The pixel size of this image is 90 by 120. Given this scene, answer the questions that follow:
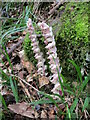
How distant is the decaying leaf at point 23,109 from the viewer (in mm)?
1430

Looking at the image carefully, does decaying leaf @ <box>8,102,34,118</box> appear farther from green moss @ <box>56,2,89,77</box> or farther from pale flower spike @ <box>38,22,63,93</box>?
green moss @ <box>56,2,89,77</box>

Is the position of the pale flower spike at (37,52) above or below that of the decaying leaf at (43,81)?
above

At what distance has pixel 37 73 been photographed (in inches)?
69.2

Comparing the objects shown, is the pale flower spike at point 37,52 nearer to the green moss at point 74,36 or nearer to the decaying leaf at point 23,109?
the green moss at point 74,36

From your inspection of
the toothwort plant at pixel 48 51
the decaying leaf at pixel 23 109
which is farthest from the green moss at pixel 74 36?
the decaying leaf at pixel 23 109

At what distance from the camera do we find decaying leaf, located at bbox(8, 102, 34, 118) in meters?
1.43

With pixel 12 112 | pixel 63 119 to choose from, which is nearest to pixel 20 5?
pixel 12 112

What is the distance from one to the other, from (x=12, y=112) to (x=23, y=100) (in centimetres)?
14

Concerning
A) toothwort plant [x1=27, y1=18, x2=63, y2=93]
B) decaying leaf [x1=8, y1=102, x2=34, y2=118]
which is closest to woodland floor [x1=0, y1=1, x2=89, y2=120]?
decaying leaf [x1=8, y1=102, x2=34, y2=118]

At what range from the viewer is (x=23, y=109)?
1465 millimetres

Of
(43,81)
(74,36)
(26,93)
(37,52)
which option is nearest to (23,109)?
(26,93)

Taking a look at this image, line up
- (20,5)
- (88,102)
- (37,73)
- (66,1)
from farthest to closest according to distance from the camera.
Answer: (20,5) → (66,1) → (37,73) → (88,102)

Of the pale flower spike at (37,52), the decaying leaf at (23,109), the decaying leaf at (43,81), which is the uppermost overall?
the pale flower spike at (37,52)

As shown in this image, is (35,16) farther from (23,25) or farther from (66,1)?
(66,1)
